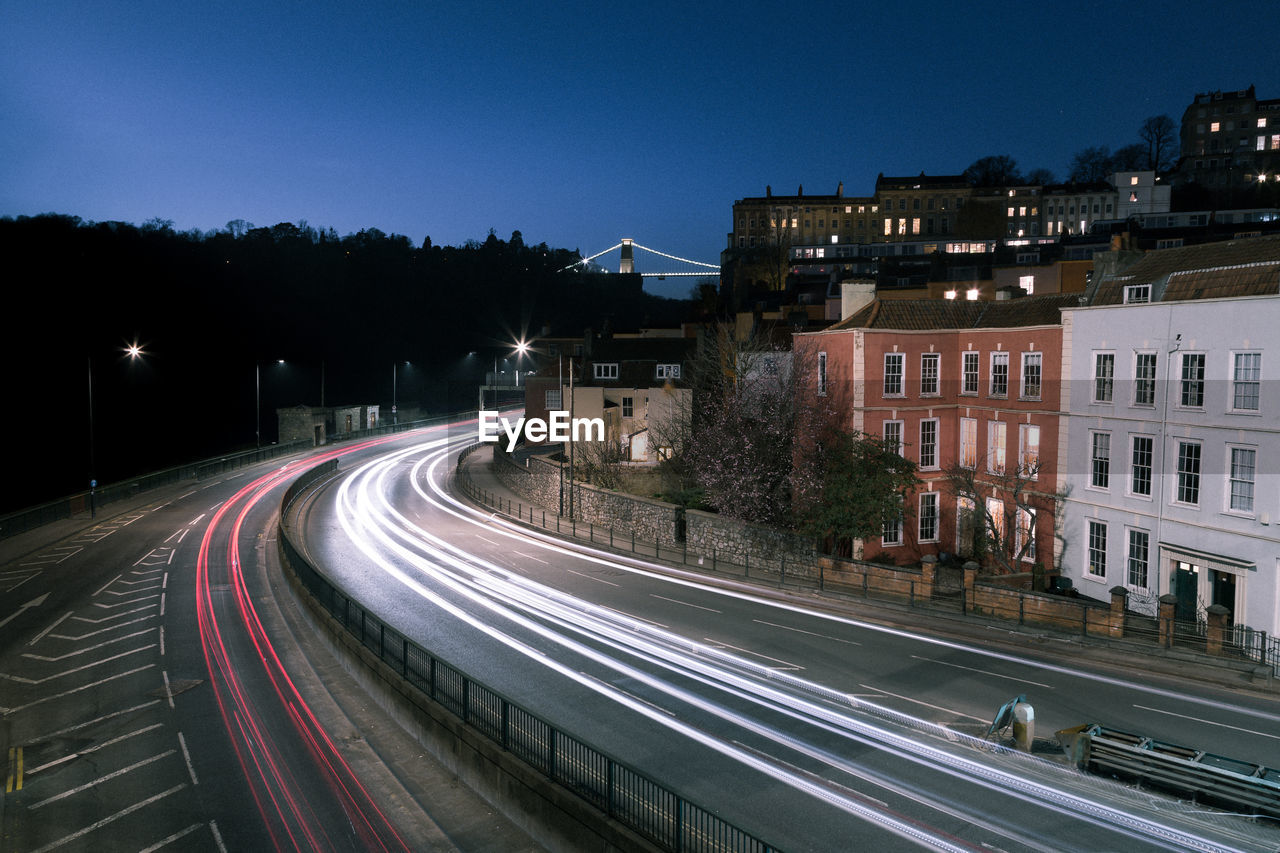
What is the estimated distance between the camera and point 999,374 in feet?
98.5

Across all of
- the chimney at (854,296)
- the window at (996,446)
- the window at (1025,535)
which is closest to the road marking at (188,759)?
the window at (1025,535)

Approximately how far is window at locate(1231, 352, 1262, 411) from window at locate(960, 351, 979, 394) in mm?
10007

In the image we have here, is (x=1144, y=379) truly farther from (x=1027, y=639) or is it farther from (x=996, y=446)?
(x=1027, y=639)

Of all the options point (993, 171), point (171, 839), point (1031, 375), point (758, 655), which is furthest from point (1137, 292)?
point (993, 171)

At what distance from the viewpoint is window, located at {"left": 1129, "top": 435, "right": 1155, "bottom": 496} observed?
79.2ft

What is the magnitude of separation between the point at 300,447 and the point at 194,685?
5410cm

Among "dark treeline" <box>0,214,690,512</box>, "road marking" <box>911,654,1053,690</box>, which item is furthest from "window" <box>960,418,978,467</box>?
"dark treeline" <box>0,214,690,512</box>

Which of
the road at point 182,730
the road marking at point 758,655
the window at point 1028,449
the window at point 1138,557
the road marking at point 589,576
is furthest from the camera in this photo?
the window at point 1028,449

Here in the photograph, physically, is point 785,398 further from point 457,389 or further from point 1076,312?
point 457,389

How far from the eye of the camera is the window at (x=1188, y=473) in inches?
886

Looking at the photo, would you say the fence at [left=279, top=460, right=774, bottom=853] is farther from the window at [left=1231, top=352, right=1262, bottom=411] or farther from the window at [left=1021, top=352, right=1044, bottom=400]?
the window at [left=1021, top=352, right=1044, bottom=400]

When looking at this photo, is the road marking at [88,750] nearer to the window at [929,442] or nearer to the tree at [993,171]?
the window at [929,442]

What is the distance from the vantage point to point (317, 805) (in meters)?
13.2

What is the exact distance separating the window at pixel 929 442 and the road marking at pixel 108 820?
26.7 metres
